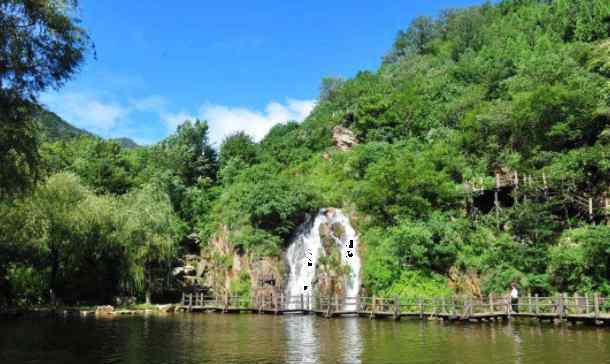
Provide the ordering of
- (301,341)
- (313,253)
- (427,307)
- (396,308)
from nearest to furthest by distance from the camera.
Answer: (301,341) < (427,307) < (396,308) < (313,253)

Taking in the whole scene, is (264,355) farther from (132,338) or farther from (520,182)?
(520,182)

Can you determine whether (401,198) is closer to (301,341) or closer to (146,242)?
(301,341)

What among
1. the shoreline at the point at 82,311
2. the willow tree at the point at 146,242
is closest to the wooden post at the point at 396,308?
the shoreline at the point at 82,311

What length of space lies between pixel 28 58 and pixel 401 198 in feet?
82.1

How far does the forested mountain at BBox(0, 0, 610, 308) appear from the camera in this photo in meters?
29.4

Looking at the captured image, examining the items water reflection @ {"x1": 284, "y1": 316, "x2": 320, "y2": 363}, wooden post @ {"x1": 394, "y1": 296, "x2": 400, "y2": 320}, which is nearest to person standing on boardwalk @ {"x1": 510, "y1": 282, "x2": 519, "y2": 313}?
wooden post @ {"x1": 394, "y1": 296, "x2": 400, "y2": 320}

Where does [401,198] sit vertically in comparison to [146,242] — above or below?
above

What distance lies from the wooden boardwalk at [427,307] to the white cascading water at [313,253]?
46.9 inches

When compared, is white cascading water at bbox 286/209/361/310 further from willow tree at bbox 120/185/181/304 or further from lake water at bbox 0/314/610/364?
willow tree at bbox 120/185/181/304

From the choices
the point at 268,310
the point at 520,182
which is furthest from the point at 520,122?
the point at 268,310

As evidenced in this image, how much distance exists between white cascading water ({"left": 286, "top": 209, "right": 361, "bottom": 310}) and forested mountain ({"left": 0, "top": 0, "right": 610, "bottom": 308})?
35.5 inches

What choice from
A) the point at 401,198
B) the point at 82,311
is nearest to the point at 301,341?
the point at 401,198

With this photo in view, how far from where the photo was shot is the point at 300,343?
→ 1873 centimetres

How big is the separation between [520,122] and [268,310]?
22.4m
